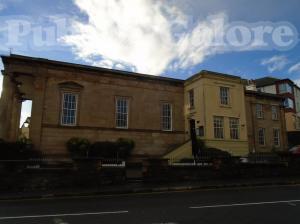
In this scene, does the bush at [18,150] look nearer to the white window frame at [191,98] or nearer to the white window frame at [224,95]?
the white window frame at [191,98]

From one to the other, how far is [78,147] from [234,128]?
16883 mm

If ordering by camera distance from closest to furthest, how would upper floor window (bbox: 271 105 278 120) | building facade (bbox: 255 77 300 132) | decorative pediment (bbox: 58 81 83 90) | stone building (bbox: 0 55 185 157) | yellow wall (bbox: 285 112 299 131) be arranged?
1. stone building (bbox: 0 55 185 157)
2. decorative pediment (bbox: 58 81 83 90)
3. upper floor window (bbox: 271 105 278 120)
4. yellow wall (bbox: 285 112 299 131)
5. building facade (bbox: 255 77 300 132)

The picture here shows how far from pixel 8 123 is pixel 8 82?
371 cm

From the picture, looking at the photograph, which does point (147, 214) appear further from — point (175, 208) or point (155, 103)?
point (155, 103)

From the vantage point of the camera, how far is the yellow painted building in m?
29.8

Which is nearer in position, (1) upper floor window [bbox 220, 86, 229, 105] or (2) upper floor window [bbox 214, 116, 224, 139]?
(2) upper floor window [bbox 214, 116, 224, 139]

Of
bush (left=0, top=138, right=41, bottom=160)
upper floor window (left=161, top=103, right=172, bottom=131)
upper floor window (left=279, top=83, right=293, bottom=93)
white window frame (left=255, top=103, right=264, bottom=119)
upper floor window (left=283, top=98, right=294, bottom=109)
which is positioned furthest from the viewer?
upper floor window (left=279, top=83, right=293, bottom=93)

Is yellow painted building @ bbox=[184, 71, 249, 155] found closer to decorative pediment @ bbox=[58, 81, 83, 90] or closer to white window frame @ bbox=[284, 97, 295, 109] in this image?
decorative pediment @ bbox=[58, 81, 83, 90]

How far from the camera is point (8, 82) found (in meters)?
25.6

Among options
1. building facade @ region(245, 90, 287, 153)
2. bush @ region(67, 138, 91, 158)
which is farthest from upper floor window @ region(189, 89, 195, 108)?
bush @ region(67, 138, 91, 158)

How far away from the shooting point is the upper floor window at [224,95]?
104 feet

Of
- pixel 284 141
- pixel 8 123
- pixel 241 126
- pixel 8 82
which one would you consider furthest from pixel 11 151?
pixel 284 141

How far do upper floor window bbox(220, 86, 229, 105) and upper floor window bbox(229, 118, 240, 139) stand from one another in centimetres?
206

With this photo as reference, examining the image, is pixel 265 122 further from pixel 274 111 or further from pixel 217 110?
pixel 217 110
